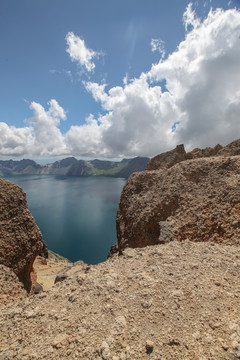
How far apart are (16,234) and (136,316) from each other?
39.1 ft

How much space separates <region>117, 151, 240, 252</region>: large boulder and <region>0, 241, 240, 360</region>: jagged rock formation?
4.77 m

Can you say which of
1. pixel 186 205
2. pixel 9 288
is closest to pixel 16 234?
pixel 9 288

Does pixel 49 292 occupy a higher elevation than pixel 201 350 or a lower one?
lower

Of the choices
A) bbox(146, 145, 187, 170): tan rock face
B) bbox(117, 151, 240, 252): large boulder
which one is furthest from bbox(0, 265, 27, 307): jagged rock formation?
bbox(146, 145, 187, 170): tan rock face

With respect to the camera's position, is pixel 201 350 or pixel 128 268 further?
pixel 128 268

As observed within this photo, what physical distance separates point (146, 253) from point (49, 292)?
480 centimetres

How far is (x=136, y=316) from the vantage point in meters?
5.07

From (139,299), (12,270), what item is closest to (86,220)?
(12,270)

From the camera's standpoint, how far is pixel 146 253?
8.84 meters

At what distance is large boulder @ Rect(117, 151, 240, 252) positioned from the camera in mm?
11906

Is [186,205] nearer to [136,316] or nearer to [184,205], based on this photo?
[184,205]

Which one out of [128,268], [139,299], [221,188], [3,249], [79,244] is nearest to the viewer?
[139,299]

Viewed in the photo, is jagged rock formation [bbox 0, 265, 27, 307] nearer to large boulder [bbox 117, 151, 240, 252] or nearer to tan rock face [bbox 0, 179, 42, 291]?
tan rock face [bbox 0, 179, 42, 291]

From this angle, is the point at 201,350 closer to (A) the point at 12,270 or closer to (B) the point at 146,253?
(B) the point at 146,253
